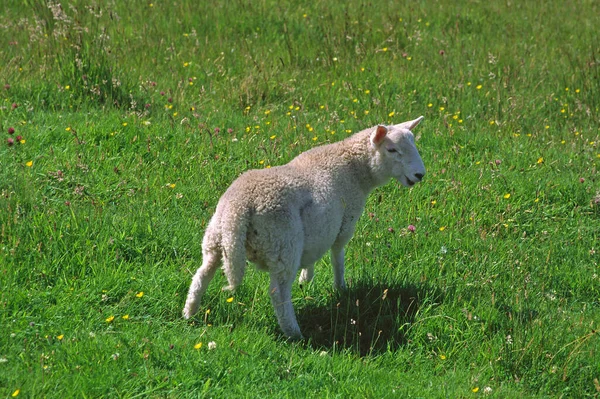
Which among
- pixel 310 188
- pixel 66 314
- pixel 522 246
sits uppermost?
pixel 310 188

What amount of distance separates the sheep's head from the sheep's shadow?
82 cm

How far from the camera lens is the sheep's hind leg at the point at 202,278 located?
501 centimetres

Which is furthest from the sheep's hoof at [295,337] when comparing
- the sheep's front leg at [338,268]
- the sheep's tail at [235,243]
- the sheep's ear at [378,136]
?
the sheep's ear at [378,136]

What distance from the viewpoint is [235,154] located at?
738cm

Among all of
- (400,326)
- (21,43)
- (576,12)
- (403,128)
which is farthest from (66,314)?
(576,12)

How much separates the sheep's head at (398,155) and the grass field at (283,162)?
77 centimetres

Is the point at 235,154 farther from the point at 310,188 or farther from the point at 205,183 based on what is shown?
the point at 310,188

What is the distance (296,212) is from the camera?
5.08 meters

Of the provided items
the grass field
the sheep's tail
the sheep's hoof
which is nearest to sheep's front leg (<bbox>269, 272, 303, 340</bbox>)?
the sheep's hoof

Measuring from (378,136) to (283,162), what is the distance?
185cm

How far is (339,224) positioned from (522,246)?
1941mm

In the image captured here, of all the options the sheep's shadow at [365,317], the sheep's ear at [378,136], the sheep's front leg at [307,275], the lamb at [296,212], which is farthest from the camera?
the sheep's front leg at [307,275]

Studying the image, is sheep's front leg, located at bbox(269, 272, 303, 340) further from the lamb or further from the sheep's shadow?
the sheep's shadow

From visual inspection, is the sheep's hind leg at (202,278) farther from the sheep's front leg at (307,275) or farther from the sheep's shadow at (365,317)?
the sheep's front leg at (307,275)
